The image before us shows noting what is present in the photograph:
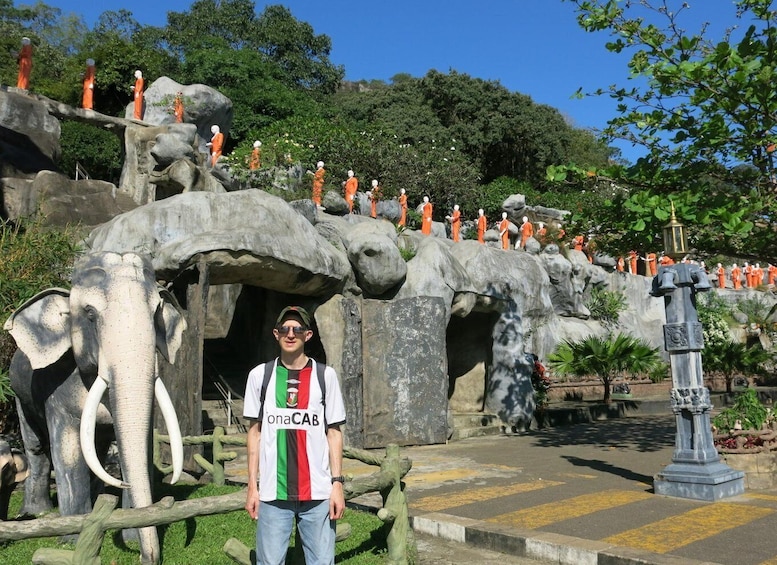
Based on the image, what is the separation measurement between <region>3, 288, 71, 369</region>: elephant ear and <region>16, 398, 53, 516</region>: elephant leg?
1.39 meters

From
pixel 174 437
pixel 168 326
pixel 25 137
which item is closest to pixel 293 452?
pixel 174 437

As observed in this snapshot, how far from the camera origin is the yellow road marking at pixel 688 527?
5.43 metres

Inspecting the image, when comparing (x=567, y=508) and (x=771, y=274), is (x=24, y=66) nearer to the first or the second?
(x=567, y=508)

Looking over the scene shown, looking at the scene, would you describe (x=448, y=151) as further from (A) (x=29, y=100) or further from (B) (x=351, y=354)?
(B) (x=351, y=354)

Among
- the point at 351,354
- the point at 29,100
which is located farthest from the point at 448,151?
the point at 351,354

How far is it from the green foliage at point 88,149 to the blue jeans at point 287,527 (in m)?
27.8

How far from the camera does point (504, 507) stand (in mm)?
6895

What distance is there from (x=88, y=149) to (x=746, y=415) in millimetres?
27032

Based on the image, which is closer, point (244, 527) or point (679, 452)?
point (244, 527)

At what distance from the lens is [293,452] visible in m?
3.45

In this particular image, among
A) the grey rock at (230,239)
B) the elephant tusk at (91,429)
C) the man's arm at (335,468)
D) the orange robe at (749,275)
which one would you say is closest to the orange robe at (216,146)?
the grey rock at (230,239)

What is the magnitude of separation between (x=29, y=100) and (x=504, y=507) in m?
18.6

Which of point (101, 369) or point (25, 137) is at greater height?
point (25, 137)

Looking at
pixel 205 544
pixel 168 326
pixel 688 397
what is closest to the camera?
pixel 168 326
